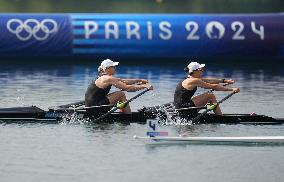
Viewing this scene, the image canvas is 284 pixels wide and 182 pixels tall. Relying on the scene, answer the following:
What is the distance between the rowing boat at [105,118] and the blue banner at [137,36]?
19088 millimetres

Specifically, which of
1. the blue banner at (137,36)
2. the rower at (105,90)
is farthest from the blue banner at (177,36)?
the rower at (105,90)

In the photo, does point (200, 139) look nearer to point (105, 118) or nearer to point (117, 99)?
point (105, 118)

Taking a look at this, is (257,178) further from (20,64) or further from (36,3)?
(36,3)

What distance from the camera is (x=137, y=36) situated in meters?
45.1

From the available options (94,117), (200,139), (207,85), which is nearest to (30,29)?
(94,117)

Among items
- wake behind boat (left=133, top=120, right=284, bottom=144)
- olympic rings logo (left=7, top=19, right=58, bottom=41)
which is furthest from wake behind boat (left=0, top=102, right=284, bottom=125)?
olympic rings logo (left=7, top=19, right=58, bottom=41)

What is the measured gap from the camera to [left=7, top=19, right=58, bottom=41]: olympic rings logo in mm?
45125

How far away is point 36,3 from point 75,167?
4335 centimetres

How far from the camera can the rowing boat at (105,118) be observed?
26.0 metres

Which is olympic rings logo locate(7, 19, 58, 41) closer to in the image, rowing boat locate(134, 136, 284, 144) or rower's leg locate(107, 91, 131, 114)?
rower's leg locate(107, 91, 131, 114)

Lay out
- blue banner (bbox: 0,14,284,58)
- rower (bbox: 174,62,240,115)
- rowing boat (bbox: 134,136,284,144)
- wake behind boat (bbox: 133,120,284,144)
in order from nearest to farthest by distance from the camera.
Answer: wake behind boat (bbox: 133,120,284,144) → rowing boat (bbox: 134,136,284,144) → rower (bbox: 174,62,240,115) → blue banner (bbox: 0,14,284,58)

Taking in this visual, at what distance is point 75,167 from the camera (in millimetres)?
20188

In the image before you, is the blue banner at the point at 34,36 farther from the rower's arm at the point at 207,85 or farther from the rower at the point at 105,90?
the rower's arm at the point at 207,85

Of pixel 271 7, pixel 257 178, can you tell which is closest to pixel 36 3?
pixel 271 7
